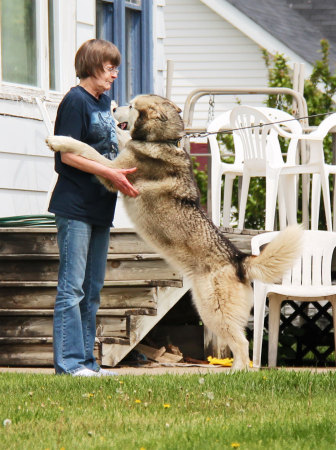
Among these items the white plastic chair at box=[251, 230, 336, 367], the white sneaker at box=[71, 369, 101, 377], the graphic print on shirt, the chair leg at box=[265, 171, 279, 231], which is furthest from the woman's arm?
the chair leg at box=[265, 171, 279, 231]

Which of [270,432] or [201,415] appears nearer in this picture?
[270,432]

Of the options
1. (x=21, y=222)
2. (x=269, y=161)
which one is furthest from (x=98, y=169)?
(x=269, y=161)

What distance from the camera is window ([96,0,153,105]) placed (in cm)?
1031

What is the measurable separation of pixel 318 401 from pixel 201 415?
2.49 feet

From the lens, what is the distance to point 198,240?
21.7 ft

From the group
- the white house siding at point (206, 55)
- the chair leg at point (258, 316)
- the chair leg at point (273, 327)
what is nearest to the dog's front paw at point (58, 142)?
the chair leg at point (258, 316)

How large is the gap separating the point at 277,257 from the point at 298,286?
1360 mm

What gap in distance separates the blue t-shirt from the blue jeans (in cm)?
7

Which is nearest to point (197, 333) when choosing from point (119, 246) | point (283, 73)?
point (119, 246)

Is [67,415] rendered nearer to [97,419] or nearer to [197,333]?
[97,419]

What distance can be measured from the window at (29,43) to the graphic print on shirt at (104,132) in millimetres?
2442

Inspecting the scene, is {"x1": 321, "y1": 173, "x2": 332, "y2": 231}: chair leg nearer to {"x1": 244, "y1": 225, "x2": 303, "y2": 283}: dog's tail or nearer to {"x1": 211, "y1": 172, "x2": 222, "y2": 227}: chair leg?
{"x1": 211, "y1": 172, "x2": 222, "y2": 227}: chair leg

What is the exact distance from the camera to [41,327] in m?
7.48

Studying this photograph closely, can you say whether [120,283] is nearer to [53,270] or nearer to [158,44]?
[53,270]
